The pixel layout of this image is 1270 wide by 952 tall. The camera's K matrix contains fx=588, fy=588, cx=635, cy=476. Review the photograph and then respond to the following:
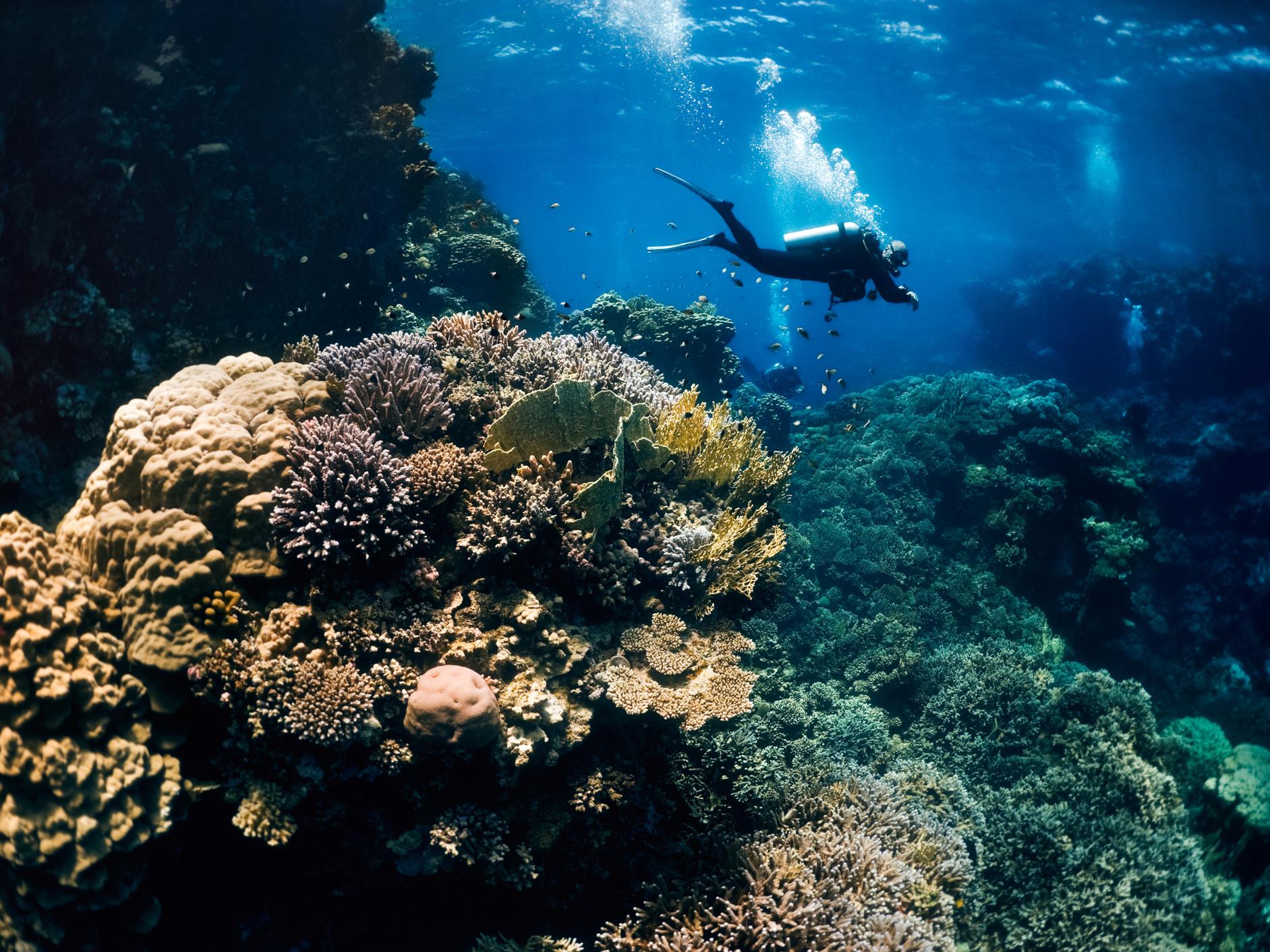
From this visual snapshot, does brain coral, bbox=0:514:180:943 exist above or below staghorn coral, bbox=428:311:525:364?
below

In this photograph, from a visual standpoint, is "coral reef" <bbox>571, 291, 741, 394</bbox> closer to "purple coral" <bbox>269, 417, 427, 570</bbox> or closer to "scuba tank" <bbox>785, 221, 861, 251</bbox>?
"scuba tank" <bbox>785, 221, 861, 251</bbox>

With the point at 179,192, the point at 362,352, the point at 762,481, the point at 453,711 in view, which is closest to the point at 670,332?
the point at 762,481

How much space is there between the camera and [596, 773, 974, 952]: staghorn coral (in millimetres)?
4547

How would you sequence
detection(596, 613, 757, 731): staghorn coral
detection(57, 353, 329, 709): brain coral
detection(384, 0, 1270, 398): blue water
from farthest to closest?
detection(384, 0, 1270, 398): blue water, detection(596, 613, 757, 731): staghorn coral, detection(57, 353, 329, 709): brain coral

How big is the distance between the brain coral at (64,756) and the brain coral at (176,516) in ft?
0.86

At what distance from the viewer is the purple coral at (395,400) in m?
5.24

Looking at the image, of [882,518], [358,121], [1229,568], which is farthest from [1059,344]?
[358,121]

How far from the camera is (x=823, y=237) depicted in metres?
11.2

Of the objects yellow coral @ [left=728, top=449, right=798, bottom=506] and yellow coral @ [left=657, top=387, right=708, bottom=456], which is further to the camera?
yellow coral @ [left=728, top=449, right=798, bottom=506]

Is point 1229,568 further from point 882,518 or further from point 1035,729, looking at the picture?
point 1035,729

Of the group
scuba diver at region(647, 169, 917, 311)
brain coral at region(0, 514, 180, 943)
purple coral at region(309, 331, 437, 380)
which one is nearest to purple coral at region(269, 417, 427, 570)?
brain coral at region(0, 514, 180, 943)

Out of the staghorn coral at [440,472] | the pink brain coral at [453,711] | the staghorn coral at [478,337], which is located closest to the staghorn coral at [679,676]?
the pink brain coral at [453,711]

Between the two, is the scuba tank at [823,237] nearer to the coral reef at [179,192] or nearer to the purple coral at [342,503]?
the coral reef at [179,192]

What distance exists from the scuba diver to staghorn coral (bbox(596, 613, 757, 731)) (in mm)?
7187
